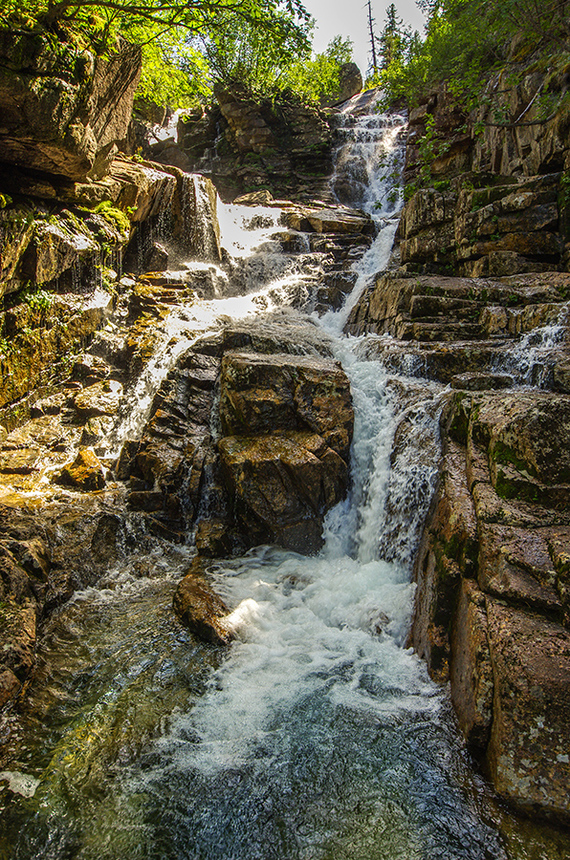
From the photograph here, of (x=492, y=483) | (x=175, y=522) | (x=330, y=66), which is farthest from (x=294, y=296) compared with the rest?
(x=330, y=66)

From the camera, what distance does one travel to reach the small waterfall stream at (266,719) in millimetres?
2734

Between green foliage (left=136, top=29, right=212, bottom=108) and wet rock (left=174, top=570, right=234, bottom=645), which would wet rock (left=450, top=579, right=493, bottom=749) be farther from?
green foliage (left=136, top=29, right=212, bottom=108)

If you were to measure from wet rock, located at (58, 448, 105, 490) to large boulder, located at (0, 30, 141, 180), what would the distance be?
5826 millimetres

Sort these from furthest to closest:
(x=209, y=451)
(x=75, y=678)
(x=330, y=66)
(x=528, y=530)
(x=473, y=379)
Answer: (x=330, y=66) → (x=209, y=451) → (x=473, y=379) → (x=75, y=678) → (x=528, y=530)

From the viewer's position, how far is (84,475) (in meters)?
7.64

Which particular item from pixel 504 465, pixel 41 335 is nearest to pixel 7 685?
pixel 504 465

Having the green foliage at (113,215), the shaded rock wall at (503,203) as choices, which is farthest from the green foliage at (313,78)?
the green foliage at (113,215)

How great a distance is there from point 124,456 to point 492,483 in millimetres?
6608

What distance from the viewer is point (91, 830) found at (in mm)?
2758

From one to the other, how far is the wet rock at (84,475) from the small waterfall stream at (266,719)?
180cm

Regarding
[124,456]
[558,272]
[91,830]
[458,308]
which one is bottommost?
[91,830]

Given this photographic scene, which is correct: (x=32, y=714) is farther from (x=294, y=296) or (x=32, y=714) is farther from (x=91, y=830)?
(x=294, y=296)

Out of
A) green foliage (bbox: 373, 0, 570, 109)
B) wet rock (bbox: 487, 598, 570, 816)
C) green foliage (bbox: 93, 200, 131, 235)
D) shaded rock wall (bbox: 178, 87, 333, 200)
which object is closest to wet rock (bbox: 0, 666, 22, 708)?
wet rock (bbox: 487, 598, 570, 816)

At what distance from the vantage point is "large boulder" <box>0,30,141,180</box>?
22.4ft
